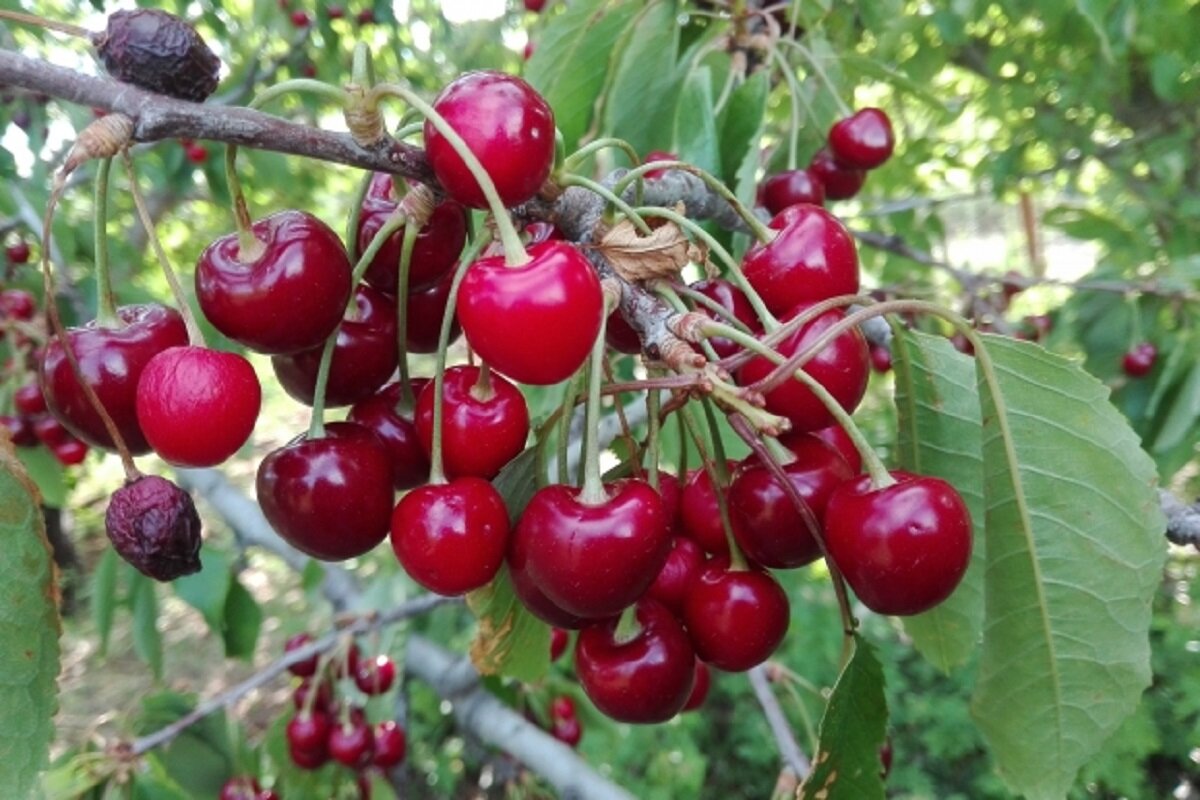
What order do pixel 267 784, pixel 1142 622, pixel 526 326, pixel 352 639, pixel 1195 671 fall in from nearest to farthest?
pixel 526 326 < pixel 1142 622 < pixel 352 639 < pixel 267 784 < pixel 1195 671

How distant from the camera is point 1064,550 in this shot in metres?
1.16

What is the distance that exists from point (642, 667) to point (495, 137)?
669 millimetres

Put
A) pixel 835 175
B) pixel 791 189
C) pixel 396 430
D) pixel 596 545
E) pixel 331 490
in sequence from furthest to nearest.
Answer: pixel 835 175 → pixel 791 189 → pixel 396 430 → pixel 331 490 → pixel 596 545

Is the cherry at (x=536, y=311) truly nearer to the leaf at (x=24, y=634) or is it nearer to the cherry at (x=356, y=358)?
the cherry at (x=356, y=358)

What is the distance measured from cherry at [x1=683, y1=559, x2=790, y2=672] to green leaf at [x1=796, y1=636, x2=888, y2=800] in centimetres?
11

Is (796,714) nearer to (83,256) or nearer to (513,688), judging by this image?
(513,688)

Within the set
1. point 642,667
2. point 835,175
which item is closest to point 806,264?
point 642,667

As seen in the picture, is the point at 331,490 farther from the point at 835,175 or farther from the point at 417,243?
the point at 835,175

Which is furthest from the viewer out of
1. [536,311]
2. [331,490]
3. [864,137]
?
[864,137]

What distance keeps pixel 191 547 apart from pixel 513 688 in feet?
9.06

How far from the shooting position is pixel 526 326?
899 mm

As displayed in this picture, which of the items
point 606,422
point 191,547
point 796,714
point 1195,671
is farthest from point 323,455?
point 1195,671

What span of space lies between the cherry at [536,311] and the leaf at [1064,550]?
0.56 metres

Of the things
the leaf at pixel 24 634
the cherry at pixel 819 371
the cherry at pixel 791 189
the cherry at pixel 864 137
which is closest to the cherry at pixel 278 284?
the leaf at pixel 24 634
